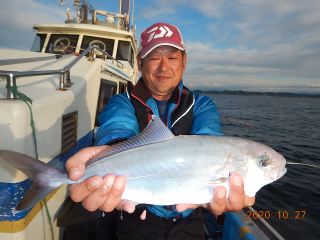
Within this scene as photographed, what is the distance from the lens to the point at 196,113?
3.20 metres

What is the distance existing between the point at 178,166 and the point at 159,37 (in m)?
2.06

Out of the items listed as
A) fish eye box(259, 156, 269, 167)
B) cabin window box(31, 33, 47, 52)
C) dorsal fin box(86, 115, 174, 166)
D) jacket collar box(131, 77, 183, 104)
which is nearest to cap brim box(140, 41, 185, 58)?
jacket collar box(131, 77, 183, 104)

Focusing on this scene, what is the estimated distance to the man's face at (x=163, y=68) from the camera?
301 cm

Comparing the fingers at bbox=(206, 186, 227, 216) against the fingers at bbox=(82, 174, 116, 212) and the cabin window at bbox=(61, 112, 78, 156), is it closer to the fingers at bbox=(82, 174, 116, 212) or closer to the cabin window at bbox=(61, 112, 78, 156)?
the fingers at bbox=(82, 174, 116, 212)

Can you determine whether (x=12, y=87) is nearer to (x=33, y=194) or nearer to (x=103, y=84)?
(x=33, y=194)

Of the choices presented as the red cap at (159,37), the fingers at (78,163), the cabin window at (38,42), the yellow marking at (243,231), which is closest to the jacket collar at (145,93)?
the red cap at (159,37)

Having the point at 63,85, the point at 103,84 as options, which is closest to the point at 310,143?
the point at 103,84

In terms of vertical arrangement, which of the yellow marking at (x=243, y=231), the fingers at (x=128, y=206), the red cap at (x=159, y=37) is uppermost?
the red cap at (x=159, y=37)

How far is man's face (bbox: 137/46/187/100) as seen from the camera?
3014mm

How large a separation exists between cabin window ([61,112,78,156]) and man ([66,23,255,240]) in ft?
2.30

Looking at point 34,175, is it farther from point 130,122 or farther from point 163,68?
point 163,68

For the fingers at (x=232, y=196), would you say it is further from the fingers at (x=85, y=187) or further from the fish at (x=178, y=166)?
the fingers at (x=85, y=187)

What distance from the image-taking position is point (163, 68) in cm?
295

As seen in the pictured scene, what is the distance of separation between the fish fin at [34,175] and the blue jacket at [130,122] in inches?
26.6
